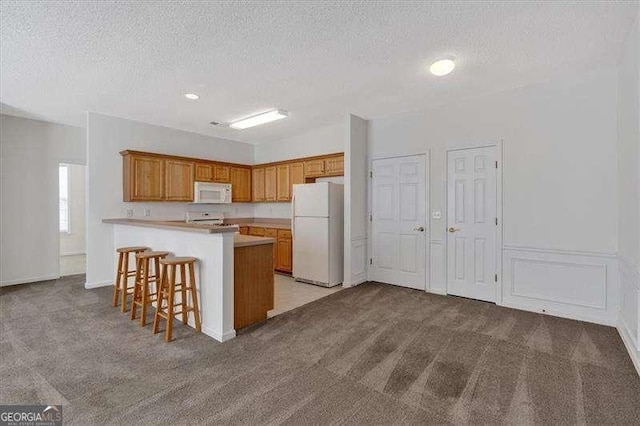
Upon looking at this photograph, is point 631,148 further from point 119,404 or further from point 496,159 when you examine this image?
point 119,404

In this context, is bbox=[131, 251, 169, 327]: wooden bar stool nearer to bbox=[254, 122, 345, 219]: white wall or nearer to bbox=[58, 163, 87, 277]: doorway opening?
bbox=[254, 122, 345, 219]: white wall

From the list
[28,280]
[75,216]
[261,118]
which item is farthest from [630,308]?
[75,216]

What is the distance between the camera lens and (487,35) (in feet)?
8.29

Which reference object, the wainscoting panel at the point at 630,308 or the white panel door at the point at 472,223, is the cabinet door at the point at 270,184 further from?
the wainscoting panel at the point at 630,308

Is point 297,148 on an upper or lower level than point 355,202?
upper

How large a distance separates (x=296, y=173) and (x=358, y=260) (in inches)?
81.3

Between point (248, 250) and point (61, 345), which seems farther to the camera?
point (248, 250)

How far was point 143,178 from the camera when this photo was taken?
490cm

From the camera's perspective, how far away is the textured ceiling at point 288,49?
7.30 feet

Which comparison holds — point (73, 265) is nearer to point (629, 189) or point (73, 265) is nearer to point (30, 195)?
point (30, 195)

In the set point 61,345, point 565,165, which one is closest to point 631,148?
point 565,165

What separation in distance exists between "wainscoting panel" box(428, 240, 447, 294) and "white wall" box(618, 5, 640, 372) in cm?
177

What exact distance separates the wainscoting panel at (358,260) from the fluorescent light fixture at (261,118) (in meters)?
2.16

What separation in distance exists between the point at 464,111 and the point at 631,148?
183 cm
